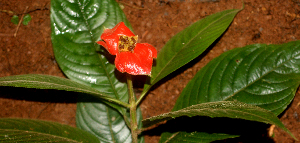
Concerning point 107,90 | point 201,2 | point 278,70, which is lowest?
point 107,90

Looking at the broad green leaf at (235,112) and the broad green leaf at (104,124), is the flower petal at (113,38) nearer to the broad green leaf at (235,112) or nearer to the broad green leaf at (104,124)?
the broad green leaf at (235,112)

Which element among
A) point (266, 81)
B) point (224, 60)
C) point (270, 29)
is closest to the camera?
point (266, 81)

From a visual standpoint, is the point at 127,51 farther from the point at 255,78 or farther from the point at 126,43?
the point at 255,78

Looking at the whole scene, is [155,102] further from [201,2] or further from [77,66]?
[201,2]

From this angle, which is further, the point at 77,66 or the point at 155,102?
the point at 155,102

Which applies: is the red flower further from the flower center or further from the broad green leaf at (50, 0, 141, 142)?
the broad green leaf at (50, 0, 141, 142)

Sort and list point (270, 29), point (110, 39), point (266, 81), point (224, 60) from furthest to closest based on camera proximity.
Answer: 1. point (270, 29)
2. point (224, 60)
3. point (266, 81)
4. point (110, 39)

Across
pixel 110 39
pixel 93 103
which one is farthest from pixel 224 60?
pixel 93 103
